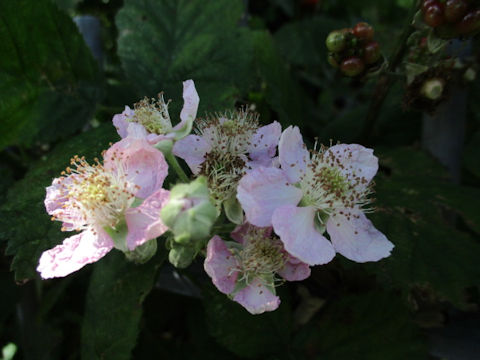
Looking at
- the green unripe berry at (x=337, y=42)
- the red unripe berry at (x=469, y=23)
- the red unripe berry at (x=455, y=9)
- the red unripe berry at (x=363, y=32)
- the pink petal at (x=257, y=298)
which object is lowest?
the pink petal at (x=257, y=298)

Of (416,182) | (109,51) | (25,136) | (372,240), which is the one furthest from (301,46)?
(372,240)

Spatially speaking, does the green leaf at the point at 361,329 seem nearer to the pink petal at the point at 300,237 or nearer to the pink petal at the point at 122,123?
the pink petal at the point at 300,237

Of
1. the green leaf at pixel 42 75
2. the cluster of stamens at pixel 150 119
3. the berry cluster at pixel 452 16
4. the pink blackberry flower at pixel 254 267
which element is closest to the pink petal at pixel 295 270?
the pink blackberry flower at pixel 254 267

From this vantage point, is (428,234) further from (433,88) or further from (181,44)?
(181,44)

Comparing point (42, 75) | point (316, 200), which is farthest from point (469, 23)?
point (42, 75)

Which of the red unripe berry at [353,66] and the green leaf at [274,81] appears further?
the green leaf at [274,81]

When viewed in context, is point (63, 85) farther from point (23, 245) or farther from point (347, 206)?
point (347, 206)

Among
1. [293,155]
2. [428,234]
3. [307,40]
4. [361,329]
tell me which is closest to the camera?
[293,155]
